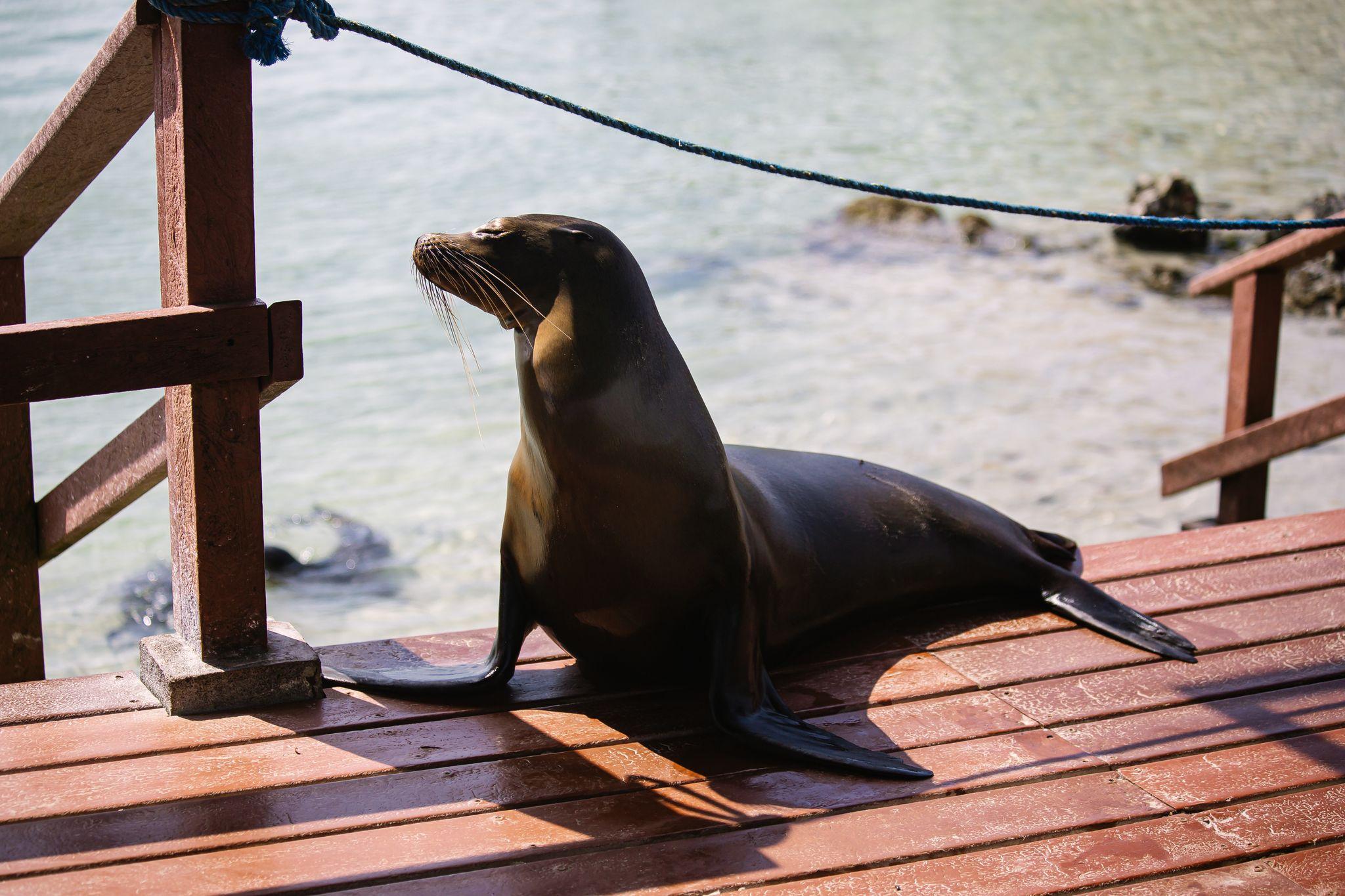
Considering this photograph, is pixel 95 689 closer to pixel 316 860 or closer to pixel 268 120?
pixel 316 860

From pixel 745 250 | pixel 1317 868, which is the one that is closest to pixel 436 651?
pixel 1317 868

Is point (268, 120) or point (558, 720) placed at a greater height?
point (268, 120)

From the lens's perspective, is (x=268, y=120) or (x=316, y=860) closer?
(x=316, y=860)

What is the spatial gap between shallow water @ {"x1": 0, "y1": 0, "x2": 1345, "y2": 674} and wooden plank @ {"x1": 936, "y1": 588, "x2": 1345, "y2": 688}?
11.6 ft

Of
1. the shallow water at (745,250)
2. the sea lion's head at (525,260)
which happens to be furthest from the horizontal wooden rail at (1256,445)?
the sea lion's head at (525,260)

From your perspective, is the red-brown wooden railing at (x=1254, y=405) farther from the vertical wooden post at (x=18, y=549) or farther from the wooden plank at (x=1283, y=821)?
the vertical wooden post at (x=18, y=549)

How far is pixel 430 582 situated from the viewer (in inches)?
260

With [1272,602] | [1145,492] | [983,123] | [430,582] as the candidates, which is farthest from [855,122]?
[1272,602]

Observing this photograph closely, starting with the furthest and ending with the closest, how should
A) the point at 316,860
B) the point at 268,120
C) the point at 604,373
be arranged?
the point at 268,120 < the point at 604,373 < the point at 316,860

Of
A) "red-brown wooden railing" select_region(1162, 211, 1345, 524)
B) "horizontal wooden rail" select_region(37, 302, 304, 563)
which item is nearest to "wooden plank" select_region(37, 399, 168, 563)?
"horizontal wooden rail" select_region(37, 302, 304, 563)

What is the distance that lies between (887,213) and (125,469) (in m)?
10.0

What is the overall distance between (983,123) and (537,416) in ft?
48.7

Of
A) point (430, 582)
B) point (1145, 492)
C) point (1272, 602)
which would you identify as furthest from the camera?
point (1145, 492)

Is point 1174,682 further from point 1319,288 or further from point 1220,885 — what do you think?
point 1319,288
